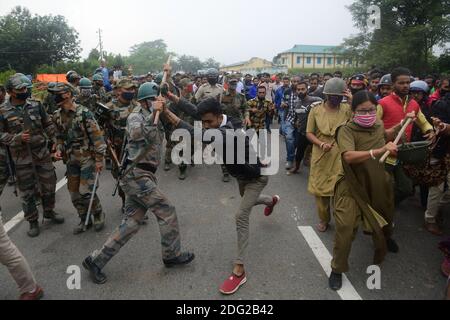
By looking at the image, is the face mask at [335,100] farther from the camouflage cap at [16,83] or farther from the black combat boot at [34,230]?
the black combat boot at [34,230]

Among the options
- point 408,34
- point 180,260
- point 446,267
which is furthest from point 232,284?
point 408,34

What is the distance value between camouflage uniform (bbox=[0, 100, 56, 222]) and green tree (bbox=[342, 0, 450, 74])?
A: 27.7 m

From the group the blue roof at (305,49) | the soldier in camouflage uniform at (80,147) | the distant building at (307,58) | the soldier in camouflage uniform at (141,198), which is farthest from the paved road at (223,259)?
the blue roof at (305,49)

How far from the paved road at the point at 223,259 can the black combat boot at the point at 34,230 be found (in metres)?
0.07

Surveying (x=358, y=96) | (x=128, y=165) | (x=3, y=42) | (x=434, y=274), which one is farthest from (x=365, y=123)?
(x=3, y=42)

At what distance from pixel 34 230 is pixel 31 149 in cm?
107

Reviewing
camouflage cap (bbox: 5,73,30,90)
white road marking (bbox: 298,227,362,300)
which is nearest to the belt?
white road marking (bbox: 298,227,362,300)

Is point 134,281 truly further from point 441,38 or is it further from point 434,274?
point 441,38

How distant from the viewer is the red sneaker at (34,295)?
3.00 m

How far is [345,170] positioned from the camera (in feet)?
10.2

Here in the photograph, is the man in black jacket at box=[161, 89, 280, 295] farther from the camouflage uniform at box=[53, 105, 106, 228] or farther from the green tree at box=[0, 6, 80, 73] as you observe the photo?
the green tree at box=[0, 6, 80, 73]

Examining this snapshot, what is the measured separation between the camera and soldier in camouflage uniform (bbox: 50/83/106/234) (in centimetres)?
425
